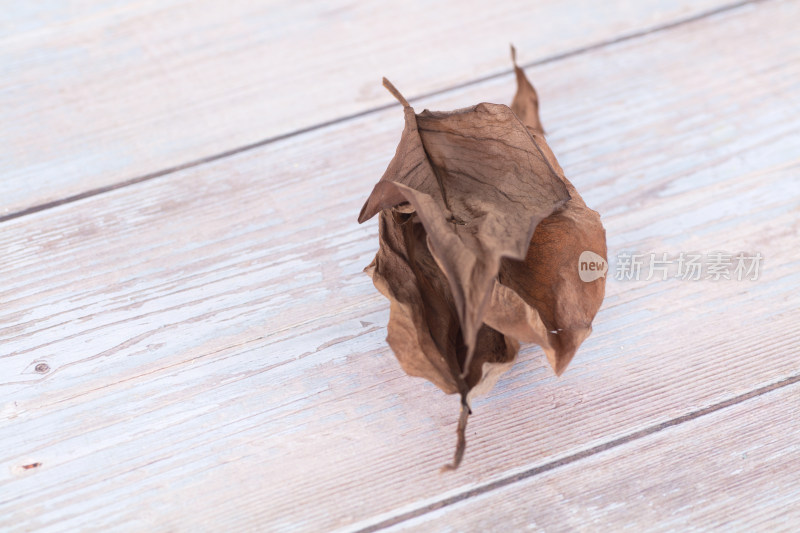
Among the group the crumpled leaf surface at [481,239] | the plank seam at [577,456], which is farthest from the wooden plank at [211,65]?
the plank seam at [577,456]

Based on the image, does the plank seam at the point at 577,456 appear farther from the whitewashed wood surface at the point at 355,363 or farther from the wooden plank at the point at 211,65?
the wooden plank at the point at 211,65

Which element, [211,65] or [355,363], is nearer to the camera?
[355,363]

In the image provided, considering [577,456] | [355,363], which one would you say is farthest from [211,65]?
[577,456]

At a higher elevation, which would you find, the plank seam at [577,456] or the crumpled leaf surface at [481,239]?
the crumpled leaf surface at [481,239]

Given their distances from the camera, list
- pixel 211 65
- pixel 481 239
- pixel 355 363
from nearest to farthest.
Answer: pixel 481 239 → pixel 355 363 → pixel 211 65

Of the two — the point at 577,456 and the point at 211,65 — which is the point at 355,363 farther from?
the point at 211,65

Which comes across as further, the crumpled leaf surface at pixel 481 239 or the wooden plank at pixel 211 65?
the wooden plank at pixel 211 65

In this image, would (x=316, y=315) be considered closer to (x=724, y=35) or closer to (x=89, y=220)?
(x=89, y=220)
